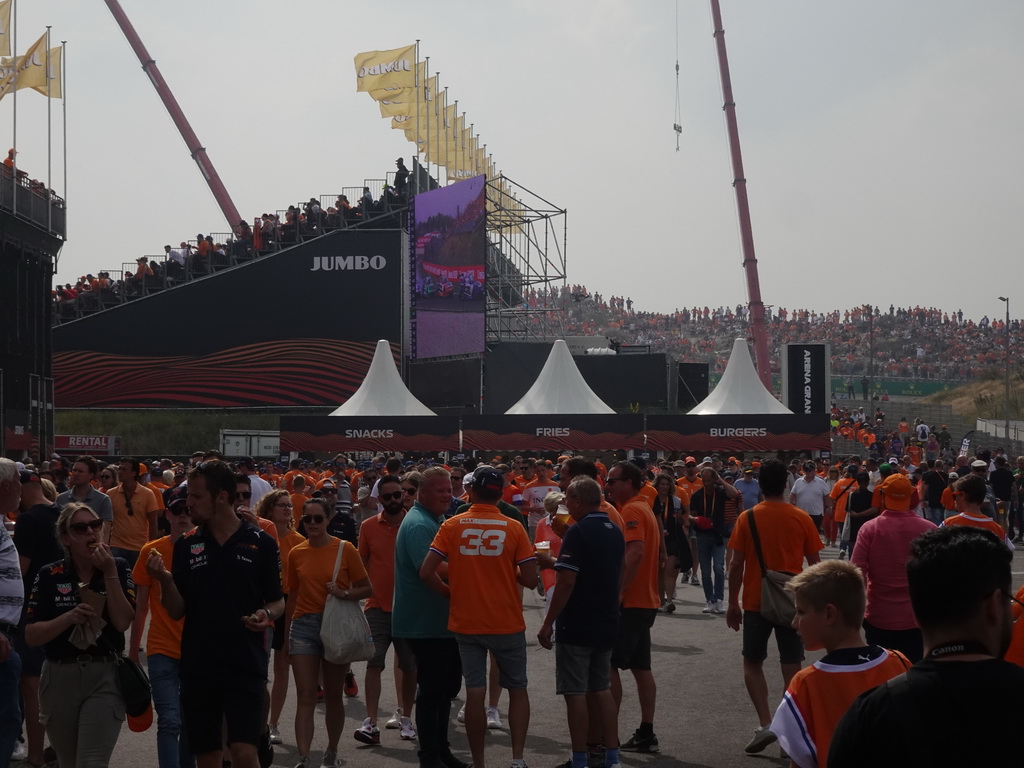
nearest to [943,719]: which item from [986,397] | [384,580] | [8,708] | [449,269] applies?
[8,708]

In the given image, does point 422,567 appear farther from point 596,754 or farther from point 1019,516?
point 1019,516

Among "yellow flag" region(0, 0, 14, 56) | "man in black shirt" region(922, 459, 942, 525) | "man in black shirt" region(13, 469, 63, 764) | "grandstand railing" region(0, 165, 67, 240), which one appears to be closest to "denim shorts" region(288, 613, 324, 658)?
"man in black shirt" region(13, 469, 63, 764)

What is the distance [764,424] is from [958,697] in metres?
30.9

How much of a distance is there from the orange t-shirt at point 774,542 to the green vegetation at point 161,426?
132ft

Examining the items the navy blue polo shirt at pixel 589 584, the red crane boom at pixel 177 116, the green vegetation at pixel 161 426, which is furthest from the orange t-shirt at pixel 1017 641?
the red crane boom at pixel 177 116

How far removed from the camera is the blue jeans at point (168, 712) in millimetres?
6641

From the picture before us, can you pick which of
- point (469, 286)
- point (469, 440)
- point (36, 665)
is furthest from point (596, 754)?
point (469, 286)

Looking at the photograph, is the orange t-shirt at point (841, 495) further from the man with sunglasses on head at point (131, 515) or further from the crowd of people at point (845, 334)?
the crowd of people at point (845, 334)

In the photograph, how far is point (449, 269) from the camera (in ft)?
148

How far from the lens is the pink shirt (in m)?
7.45

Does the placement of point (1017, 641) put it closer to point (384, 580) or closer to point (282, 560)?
point (384, 580)

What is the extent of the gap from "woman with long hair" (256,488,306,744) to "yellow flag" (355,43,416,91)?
149 feet

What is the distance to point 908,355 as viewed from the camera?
90.4 metres

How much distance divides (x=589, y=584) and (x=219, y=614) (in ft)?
8.07
